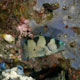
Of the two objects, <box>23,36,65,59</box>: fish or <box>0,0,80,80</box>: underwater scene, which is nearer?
<box>23,36,65,59</box>: fish

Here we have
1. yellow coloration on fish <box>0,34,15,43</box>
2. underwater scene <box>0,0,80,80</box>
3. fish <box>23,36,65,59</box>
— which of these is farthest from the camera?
yellow coloration on fish <box>0,34,15,43</box>

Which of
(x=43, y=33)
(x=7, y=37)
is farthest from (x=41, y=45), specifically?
(x=7, y=37)

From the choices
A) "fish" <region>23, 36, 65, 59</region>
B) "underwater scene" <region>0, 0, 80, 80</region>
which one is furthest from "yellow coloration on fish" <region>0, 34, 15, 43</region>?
"fish" <region>23, 36, 65, 59</region>

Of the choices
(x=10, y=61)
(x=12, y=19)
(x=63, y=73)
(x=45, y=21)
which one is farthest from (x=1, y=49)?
(x=63, y=73)

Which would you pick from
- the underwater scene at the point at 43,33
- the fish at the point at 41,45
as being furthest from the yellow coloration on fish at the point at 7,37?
the fish at the point at 41,45

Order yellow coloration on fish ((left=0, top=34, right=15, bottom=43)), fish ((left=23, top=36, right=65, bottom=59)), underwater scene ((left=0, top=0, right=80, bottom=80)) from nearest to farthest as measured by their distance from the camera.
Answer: fish ((left=23, top=36, right=65, bottom=59)) < underwater scene ((left=0, top=0, right=80, bottom=80)) < yellow coloration on fish ((left=0, top=34, right=15, bottom=43))

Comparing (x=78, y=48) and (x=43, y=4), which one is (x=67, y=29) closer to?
(x=78, y=48)

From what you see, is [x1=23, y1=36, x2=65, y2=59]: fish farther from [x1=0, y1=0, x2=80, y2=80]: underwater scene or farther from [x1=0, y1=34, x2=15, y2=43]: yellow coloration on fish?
[x1=0, y1=34, x2=15, y2=43]: yellow coloration on fish

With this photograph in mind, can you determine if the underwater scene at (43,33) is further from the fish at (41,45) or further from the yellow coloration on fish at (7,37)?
the fish at (41,45)
